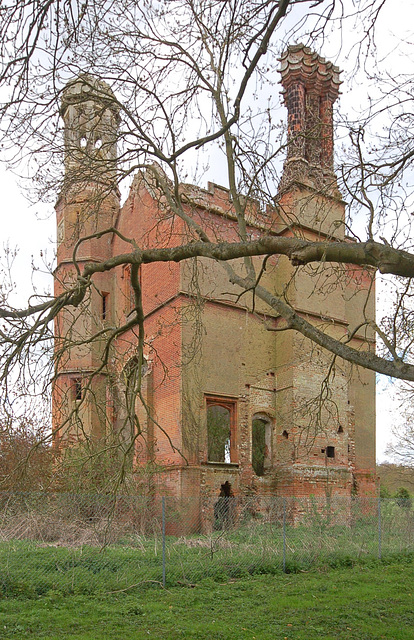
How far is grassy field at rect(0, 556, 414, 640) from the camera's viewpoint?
8.05 meters

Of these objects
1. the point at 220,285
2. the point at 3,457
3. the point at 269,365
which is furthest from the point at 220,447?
the point at 3,457

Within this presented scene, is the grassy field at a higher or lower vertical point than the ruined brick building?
lower

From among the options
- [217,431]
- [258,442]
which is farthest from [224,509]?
[217,431]

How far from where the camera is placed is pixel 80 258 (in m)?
24.2

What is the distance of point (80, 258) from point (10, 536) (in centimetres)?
1373

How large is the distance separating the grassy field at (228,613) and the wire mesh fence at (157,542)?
497 mm

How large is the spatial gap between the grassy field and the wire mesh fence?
50 centimetres

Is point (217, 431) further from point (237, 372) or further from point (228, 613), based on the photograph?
point (228, 613)

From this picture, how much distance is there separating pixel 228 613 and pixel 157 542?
4228 millimetres

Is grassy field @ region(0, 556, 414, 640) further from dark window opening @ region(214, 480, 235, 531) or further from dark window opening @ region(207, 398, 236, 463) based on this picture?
dark window opening @ region(207, 398, 236, 463)

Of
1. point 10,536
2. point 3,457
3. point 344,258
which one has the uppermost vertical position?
point 344,258

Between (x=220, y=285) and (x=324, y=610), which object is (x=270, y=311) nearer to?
(x=220, y=285)

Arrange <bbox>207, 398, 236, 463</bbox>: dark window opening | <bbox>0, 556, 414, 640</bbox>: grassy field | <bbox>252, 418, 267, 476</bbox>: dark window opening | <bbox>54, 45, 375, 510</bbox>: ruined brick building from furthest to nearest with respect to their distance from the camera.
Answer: <bbox>207, 398, 236, 463</bbox>: dark window opening < <bbox>252, 418, 267, 476</bbox>: dark window opening < <bbox>54, 45, 375, 510</bbox>: ruined brick building < <bbox>0, 556, 414, 640</bbox>: grassy field

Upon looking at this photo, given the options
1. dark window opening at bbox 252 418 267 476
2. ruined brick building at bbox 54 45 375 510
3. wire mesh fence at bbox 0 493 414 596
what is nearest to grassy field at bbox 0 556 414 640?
wire mesh fence at bbox 0 493 414 596
